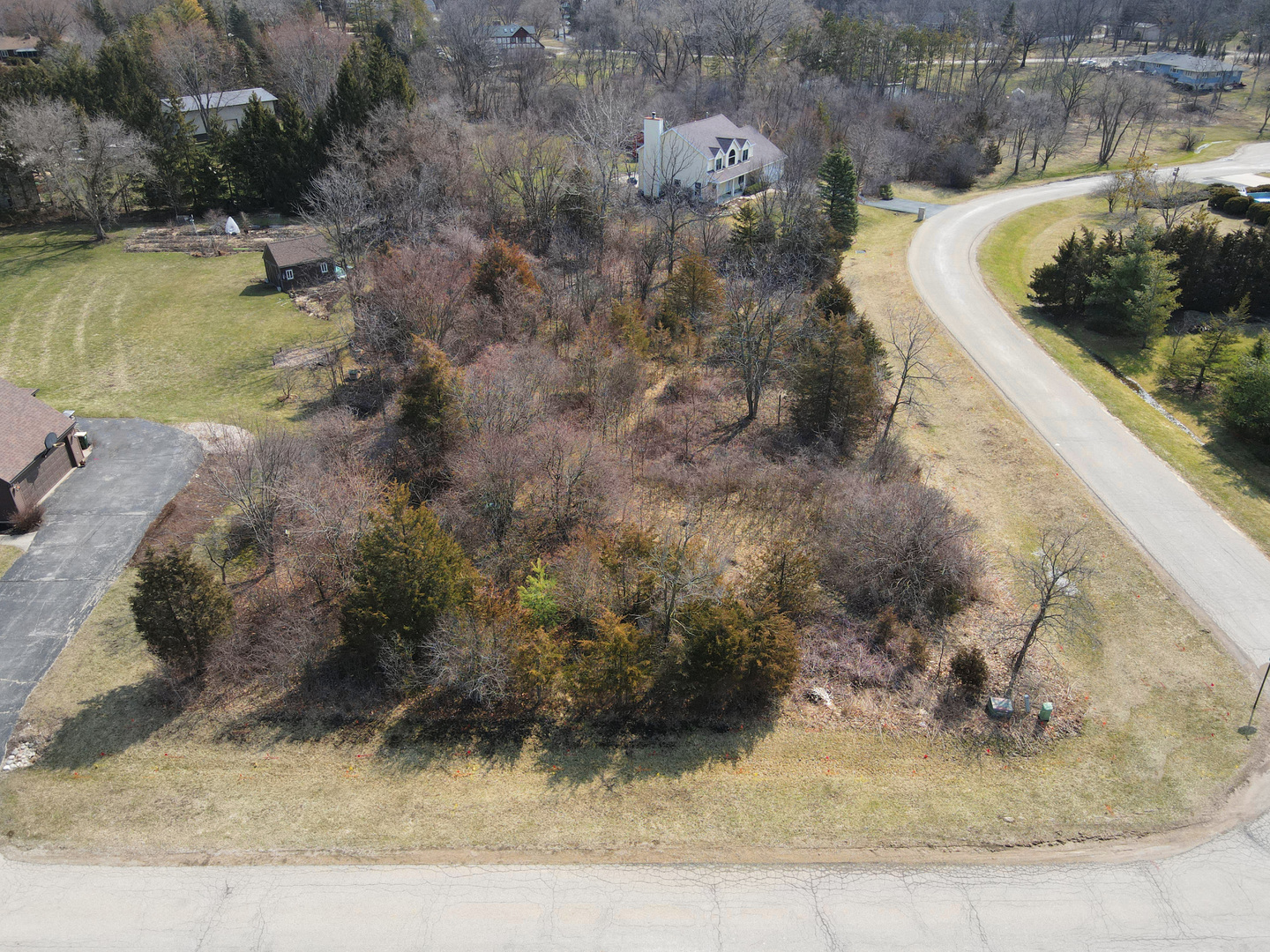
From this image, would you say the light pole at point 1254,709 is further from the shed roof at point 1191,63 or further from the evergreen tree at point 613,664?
the shed roof at point 1191,63

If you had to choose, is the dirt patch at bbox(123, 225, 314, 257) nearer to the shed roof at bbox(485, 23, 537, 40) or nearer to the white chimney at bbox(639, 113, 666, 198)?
the white chimney at bbox(639, 113, 666, 198)

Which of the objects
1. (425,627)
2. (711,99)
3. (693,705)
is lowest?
(693,705)

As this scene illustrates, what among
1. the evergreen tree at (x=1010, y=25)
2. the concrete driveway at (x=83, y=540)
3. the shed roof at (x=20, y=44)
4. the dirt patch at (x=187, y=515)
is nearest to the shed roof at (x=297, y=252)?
the concrete driveway at (x=83, y=540)

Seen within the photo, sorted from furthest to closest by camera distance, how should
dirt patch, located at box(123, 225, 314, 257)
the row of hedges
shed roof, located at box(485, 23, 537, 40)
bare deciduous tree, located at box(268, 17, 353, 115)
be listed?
shed roof, located at box(485, 23, 537, 40) → bare deciduous tree, located at box(268, 17, 353, 115) → the row of hedges → dirt patch, located at box(123, 225, 314, 257)

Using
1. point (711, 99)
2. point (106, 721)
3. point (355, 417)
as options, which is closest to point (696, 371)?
point (355, 417)

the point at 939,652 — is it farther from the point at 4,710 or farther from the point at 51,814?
the point at 4,710

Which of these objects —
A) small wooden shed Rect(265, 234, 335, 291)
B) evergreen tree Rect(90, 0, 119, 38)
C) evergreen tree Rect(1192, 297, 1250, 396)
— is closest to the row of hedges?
evergreen tree Rect(1192, 297, 1250, 396)

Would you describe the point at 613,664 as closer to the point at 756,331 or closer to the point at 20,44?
the point at 756,331
